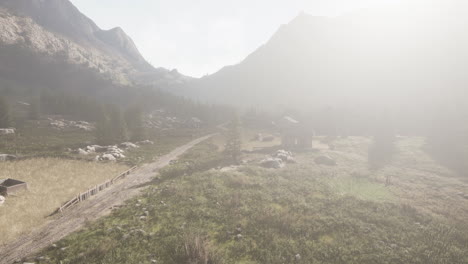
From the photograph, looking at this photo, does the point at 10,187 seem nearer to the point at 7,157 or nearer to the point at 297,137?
the point at 7,157

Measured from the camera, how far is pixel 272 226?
57.3ft

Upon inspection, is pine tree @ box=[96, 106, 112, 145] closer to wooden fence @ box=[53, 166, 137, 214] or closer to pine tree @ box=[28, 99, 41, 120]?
wooden fence @ box=[53, 166, 137, 214]

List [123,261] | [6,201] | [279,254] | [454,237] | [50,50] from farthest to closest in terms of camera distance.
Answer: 1. [50,50]
2. [6,201]
3. [454,237]
4. [279,254]
5. [123,261]

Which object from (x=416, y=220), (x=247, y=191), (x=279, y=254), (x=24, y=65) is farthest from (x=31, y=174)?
(x=24, y=65)

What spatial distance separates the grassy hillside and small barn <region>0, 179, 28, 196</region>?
37.5ft

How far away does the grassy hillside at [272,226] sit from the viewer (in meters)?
13.5

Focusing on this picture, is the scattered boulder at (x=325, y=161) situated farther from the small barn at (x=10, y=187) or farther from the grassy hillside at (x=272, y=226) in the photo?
the small barn at (x=10, y=187)

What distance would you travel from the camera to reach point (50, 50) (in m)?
194

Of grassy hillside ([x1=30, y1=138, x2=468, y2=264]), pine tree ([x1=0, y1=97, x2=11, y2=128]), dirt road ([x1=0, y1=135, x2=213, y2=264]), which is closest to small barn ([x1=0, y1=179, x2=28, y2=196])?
dirt road ([x1=0, y1=135, x2=213, y2=264])

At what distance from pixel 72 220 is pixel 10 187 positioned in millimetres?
8983

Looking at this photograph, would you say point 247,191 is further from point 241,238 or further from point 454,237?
point 454,237

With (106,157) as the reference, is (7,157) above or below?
above

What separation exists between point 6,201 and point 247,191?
23.1 m

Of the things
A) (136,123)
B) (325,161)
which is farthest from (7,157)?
(325,161)
